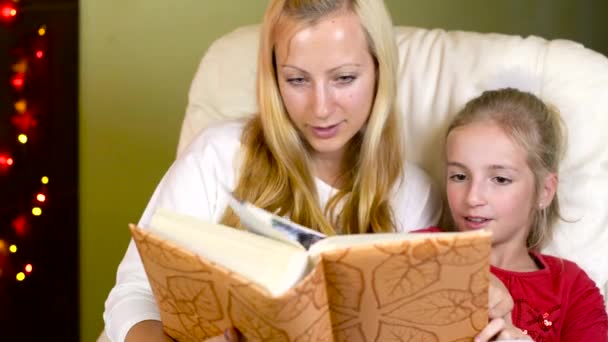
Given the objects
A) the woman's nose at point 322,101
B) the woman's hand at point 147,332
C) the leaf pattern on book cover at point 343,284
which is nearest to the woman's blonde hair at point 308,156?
the woman's nose at point 322,101

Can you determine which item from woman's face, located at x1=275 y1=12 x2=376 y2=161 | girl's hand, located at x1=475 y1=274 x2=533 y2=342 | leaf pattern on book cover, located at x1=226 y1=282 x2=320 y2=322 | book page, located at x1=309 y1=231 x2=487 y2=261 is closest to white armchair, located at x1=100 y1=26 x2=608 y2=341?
woman's face, located at x1=275 y1=12 x2=376 y2=161

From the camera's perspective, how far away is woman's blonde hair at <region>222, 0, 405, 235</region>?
143cm

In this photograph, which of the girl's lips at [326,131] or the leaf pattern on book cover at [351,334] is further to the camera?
the girl's lips at [326,131]

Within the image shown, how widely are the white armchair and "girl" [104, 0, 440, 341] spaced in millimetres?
114

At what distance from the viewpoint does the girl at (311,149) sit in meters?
1.39

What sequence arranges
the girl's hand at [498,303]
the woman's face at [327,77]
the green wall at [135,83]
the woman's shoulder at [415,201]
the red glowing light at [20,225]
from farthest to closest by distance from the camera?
the green wall at [135,83]
the red glowing light at [20,225]
the woman's shoulder at [415,201]
the woman's face at [327,77]
the girl's hand at [498,303]

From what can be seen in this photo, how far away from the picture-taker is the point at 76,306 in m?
2.30

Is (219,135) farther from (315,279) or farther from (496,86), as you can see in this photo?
(315,279)

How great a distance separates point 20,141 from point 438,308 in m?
1.24

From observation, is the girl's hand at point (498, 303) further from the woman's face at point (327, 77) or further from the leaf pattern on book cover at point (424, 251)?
the woman's face at point (327, 77)

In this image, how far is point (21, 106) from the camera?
6.50 ft

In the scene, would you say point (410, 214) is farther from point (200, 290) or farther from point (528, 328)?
point (200, 290)

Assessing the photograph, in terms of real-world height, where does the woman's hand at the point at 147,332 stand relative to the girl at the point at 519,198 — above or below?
below

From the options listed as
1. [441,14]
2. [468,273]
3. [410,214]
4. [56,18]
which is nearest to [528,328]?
[410,214]
